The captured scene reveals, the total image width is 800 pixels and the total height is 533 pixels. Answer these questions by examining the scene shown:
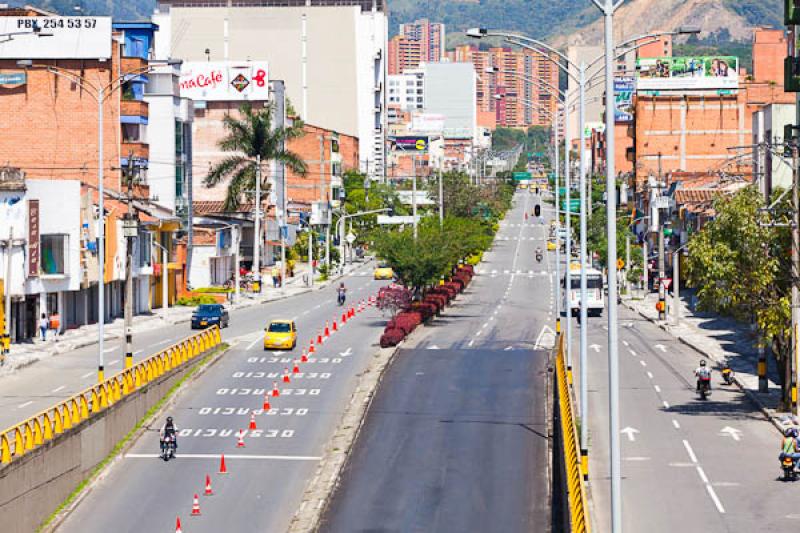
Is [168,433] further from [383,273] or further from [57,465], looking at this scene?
[383,273]

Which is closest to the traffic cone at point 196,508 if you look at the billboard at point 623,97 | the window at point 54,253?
the window at point 54,253

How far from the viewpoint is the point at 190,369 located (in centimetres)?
6081

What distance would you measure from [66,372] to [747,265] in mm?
26280

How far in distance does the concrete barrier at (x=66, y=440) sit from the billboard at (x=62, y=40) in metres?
40.8

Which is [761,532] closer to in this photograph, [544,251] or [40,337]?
[40,337]

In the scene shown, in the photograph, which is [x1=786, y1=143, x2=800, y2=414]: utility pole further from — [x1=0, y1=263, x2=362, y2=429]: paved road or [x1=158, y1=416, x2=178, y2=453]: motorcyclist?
[x1=0, y1=263, x2=362, y2=429]: paved road

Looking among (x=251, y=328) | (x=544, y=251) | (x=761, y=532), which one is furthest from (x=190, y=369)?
(x=544, y=251)

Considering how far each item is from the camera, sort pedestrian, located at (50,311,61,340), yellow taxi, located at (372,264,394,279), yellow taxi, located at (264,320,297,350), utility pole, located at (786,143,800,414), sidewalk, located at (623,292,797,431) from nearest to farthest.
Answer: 1. utility pole, located at (786,143,800,414)
2. sidewalk, located at (623,292,797,431)
3. yellow taxi, located at (264,320,297,350)
4. pedestrian, located at (50,311,61,340)
5. yellow taxi, located at (372,264,394,279)

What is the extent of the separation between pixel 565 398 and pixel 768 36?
5143 inches

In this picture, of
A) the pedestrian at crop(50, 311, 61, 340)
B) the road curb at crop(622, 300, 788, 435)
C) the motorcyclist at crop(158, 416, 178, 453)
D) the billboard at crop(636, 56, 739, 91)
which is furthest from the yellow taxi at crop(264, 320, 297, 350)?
the billboard at crop(636, 56, 739, 91)

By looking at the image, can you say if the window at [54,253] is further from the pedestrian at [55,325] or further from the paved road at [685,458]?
the paved road at [685,458]

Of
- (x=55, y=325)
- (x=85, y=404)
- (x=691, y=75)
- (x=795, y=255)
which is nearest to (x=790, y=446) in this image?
(x=795, y=255)

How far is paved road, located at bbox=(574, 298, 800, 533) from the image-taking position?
1379 inches

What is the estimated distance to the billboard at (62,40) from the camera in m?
92.9
